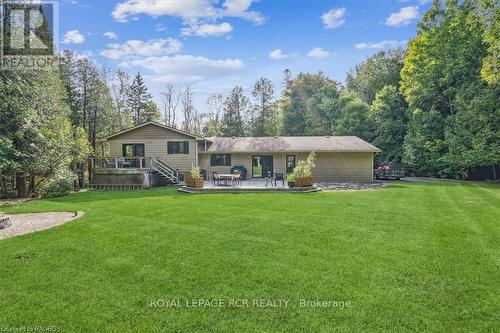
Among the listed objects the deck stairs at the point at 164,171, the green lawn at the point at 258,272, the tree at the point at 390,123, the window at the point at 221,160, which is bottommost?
the green lawn at the point at 258,272

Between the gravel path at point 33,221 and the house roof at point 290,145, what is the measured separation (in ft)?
42.1

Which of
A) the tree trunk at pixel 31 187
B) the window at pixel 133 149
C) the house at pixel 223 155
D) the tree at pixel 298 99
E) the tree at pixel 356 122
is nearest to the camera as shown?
the tree trunk at pixel 31 187

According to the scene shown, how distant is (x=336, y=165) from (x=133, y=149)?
14154 mm

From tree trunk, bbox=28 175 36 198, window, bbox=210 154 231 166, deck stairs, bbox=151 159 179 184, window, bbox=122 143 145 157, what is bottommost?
tree trunk, bbox=28 175 36 198

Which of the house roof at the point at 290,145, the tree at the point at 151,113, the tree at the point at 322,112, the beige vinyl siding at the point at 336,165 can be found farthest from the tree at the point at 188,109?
the beige vinyl siding at the point at 336,165

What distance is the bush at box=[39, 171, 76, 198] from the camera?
1493 cm

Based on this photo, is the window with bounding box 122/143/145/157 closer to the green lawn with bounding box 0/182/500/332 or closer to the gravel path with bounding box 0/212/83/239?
the gravel path with bounding box 0/212/83/239

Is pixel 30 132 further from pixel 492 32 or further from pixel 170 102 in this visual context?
pixel 170 102

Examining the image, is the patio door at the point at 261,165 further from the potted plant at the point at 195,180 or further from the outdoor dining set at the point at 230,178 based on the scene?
the potted plant at the point at 195,180

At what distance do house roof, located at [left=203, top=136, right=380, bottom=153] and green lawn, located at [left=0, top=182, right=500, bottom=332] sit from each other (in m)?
12.5

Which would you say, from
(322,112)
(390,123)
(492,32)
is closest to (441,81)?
(390,123)

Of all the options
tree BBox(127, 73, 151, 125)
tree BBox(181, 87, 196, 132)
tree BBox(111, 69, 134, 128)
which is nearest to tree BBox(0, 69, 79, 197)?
tree BBox(111, 69, 134, 128)

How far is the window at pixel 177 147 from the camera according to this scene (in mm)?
20562

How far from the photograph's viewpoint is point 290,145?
2183 cm
